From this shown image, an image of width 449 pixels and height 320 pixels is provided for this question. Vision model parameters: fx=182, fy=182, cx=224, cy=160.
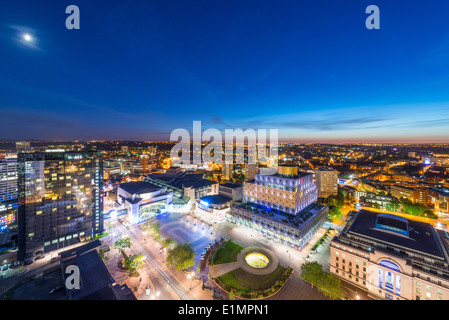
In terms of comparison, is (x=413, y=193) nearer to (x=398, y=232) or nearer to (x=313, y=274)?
(x=398, y=232)

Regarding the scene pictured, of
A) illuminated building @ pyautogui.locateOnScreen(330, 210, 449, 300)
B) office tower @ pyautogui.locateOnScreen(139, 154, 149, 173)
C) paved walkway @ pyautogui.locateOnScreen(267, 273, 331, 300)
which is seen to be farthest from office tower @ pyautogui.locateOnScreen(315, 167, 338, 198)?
office tower @ pyautogui.locateOnScreen(139, 154, 149, 173)

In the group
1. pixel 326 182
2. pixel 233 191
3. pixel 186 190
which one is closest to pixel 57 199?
pixel 186 190

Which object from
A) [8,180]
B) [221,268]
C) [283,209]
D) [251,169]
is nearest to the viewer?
[221,268]

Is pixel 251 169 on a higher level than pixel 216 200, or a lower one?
higher

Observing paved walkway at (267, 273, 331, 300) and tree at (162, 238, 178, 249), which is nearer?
paved walkway at (267, 273, 331, 300)

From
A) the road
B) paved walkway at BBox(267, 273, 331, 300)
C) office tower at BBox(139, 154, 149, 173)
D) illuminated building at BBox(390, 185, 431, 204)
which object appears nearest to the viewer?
paved walkway at BBox(267, 273, 331, 300)

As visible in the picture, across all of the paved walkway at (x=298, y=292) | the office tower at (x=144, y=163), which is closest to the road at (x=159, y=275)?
the paved walkway at (x=298, y=292)

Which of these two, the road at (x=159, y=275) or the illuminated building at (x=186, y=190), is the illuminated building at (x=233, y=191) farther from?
the road at (x=159, y=275)

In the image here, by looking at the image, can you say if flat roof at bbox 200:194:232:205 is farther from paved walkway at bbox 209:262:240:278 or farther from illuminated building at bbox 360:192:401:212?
illuminated building at bbox 360:192:401:212
